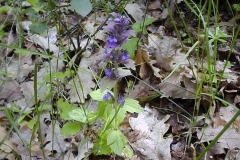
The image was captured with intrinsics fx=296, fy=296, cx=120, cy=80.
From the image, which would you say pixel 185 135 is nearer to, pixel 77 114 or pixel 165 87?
pixel 165 87

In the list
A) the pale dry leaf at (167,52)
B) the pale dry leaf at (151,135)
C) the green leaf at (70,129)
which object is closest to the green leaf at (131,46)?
the pale dry leaf at (167,52)

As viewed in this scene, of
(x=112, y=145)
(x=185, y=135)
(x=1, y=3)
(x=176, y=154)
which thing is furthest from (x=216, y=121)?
(x=1, y=3)

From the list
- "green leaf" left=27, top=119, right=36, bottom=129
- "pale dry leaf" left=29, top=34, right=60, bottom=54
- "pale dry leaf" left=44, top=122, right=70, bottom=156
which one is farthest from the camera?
"pale dry leaf" left=29, top=34, right=60, bottom=54

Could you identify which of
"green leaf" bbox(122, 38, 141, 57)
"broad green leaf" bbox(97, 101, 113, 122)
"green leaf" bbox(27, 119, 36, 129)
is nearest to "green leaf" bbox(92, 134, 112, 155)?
"broad green leaf" bbox(97, 101, 113, 122)

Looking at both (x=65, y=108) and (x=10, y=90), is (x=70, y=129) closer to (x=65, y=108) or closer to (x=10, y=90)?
(x=65, y=108)

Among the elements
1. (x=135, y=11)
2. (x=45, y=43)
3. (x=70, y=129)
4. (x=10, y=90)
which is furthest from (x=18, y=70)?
(x=135, y=11)

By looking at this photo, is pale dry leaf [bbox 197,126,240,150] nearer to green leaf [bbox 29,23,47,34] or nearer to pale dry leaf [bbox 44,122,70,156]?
pale dry leaf [bbox 44,122,70,156]
